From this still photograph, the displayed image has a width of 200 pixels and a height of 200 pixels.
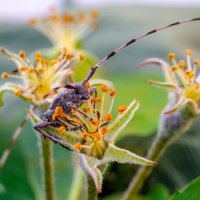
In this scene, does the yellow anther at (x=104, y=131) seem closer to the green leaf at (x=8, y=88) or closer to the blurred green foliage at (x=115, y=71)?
the green leaf at (x=8, y=88)

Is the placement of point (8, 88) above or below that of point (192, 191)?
above

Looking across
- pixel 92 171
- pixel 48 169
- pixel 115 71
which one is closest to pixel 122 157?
pixel 92 171

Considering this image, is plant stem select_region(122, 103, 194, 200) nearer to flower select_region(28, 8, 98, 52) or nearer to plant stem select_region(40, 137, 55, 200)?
plant stem select_region(40, 137, 55, 200)

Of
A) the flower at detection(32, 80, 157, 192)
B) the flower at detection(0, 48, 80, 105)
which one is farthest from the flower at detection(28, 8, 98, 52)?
the flower at detection(32, 80, 157, 192)

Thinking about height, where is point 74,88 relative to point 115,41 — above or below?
above

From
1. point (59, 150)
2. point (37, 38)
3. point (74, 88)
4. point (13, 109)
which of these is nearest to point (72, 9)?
point (37, 38)

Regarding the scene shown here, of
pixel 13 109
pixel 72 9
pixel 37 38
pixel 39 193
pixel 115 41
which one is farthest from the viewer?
pixel 72 9

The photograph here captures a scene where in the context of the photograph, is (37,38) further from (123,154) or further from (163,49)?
(123,154)

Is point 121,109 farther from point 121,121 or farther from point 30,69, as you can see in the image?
point 30,69
